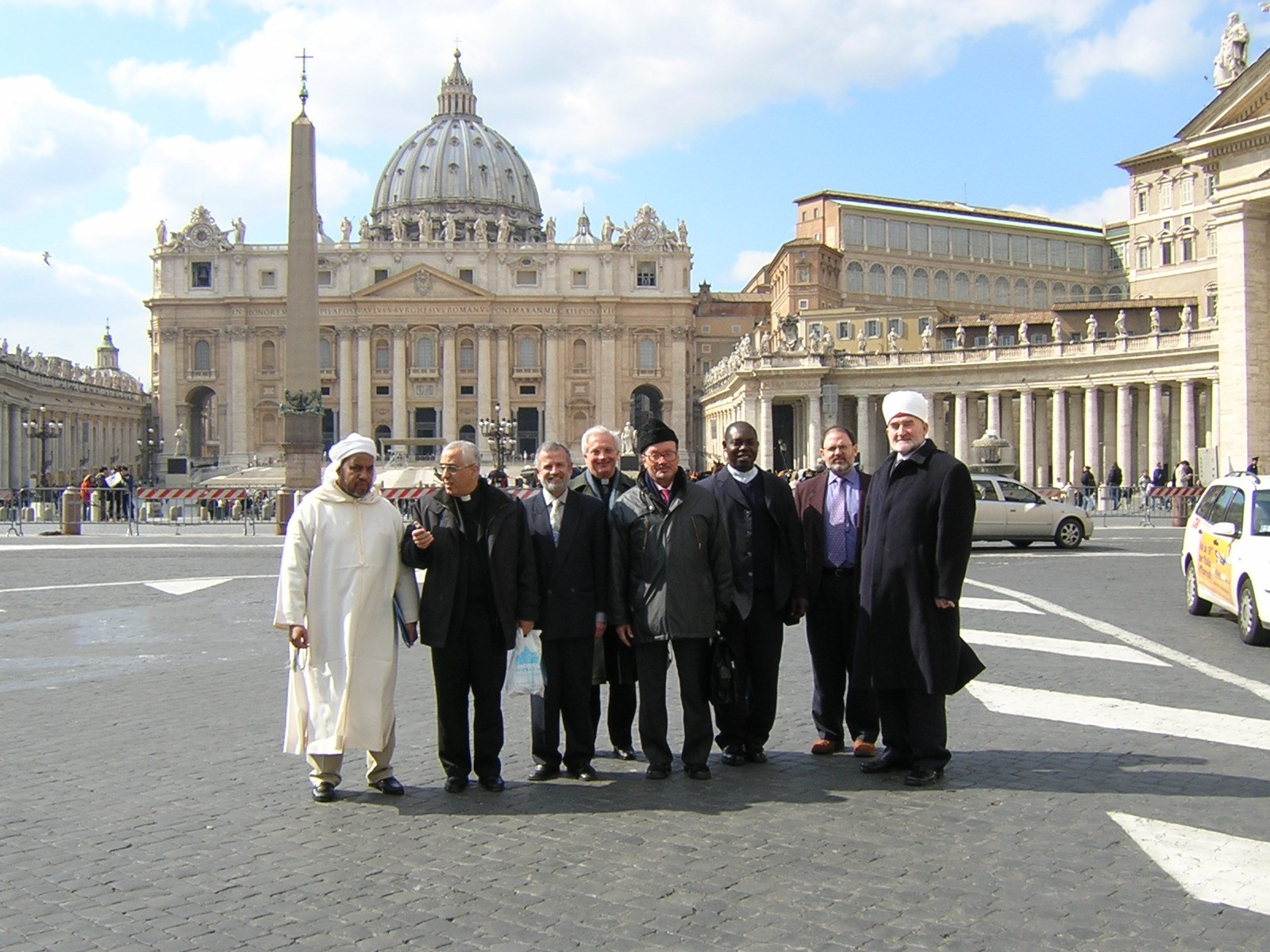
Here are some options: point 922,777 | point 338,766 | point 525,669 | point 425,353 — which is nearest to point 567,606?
point 525,669

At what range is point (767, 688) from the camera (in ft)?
22.9

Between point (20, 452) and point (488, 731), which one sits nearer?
point (488, 731)

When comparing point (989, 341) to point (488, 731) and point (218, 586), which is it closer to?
point (218, 586)

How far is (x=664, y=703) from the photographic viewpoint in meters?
6.62


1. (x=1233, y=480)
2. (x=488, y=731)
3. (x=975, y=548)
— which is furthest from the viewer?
(x=975, y=548)

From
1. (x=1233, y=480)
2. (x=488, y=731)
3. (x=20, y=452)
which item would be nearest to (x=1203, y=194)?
(x=1233, y=480)

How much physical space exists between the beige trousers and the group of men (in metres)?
0.01

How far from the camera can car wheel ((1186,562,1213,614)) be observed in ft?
42.0

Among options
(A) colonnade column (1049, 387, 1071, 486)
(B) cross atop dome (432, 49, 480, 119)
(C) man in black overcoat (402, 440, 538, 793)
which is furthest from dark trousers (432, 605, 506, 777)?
(B) cross atop dome (432, 49, 480, 119)

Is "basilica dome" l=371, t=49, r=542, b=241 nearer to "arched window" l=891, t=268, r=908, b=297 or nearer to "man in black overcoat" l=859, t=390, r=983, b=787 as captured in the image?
"arched window" l=891, t=268, r=908, b=297

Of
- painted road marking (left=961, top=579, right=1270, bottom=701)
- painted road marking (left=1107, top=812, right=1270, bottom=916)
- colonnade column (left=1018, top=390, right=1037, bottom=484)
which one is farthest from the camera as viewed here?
colonnade column (left=1018, top=390, right=1037, bottom=484)

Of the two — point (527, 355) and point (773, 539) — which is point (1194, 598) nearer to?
point (773, 539)

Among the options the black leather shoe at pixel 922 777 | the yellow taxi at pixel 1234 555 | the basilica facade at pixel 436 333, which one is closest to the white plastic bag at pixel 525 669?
the black leather shoe at pixel 922 777

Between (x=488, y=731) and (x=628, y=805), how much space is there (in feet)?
2.86
